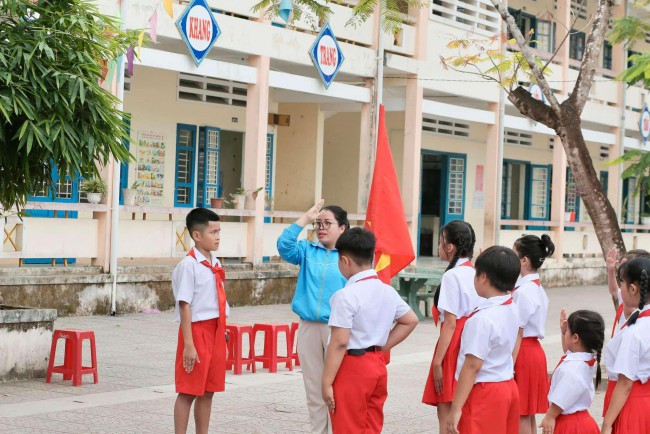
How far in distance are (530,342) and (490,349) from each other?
6.03 ft

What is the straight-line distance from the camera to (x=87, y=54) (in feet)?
28.9

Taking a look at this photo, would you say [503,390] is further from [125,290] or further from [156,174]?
[156,174]

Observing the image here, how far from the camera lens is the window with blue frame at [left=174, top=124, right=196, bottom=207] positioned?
19.3 metres

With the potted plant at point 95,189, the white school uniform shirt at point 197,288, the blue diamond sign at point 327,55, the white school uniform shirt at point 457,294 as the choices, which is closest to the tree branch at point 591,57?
the white school uniform shirt at point 457,294

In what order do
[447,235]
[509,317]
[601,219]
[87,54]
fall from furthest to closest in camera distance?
[601,219] < [87,54] < [447,235] < [509,317]

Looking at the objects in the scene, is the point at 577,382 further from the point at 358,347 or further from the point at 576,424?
the point at 358,347

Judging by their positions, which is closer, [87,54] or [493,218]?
[87,54]

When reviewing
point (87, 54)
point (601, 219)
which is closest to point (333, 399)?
point (87, 54)

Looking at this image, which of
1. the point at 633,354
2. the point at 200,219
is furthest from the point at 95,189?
the point at 633,354

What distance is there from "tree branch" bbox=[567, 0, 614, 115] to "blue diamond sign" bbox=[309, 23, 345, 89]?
7.68 meters

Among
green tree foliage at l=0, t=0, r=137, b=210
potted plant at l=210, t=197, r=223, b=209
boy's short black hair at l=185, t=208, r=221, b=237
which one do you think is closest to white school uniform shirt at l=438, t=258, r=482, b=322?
boy's short black hair at l=185, t=208, r=221, b=237

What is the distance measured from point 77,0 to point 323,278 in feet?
11.4

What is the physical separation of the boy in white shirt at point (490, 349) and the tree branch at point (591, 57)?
5.64 metres

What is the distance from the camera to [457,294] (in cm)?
651
